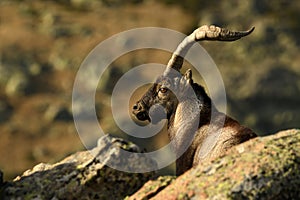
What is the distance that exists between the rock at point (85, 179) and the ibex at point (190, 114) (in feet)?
3.71

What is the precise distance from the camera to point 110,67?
7594cm

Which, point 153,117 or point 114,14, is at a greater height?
point 114,14

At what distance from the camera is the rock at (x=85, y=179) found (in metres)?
17.1

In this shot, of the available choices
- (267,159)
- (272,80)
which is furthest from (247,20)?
(267,159)

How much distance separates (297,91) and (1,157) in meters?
28.5

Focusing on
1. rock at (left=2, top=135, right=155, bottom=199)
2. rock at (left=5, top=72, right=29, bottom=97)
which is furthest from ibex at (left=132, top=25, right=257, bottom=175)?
rock at (left=5, top=72, right=29, bottom=97)

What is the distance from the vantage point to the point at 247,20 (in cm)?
9544

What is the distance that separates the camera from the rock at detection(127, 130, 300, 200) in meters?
12.7

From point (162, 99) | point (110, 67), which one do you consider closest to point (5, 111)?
point (110, 67)

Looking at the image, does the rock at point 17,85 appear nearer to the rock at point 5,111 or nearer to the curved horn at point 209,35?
the rock at point 5,111

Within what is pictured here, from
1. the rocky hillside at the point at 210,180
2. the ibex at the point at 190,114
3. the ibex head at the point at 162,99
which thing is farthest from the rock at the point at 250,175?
the ibex head at the point at 162,99

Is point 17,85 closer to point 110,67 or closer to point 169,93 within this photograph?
point 110,67

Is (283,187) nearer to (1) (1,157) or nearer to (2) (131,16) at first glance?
(1) (1,157)

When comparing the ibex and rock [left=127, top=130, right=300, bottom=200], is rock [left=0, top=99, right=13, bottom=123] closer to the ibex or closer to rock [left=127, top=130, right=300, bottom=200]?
the ibex
